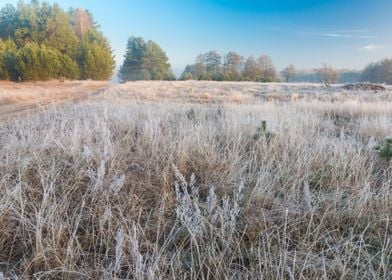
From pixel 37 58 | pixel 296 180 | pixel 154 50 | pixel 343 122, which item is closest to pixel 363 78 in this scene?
pixel 154 50

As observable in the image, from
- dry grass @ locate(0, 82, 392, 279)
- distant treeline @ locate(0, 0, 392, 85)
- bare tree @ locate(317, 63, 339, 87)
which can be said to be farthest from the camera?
bare tree @ locate(317, 63, 339, 87)

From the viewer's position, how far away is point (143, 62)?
217ft

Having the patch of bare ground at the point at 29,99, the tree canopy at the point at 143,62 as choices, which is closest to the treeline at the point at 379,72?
the tree canopy at the point at 143,62

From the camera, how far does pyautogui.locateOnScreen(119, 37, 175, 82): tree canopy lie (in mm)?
65144

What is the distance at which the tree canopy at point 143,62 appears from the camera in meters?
65.1

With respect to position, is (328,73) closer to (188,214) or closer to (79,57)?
(79,57)

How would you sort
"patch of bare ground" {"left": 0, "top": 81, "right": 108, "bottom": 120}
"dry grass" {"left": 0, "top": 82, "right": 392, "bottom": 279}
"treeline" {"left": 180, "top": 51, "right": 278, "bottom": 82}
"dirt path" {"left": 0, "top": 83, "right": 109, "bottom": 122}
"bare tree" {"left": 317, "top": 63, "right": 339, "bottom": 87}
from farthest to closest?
"treeline" {"left": 180, "top": 51, "right": 278, "bottom": 82}
"bare tree" {"left": 317, "top": 63, "right": 339, "bottom": 87}
"patch of bare ground" {"left": 0, "top": 81, "right": 108, "bottom": 120}
"dirt path" {"left": 0, "top": 83, "right": 109, "bottom": 122}
"dry grass" {"left": 0, "top": 82, "right": 392, "bottom": 279}

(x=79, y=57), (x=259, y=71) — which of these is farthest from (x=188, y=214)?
(x=259, y=71)

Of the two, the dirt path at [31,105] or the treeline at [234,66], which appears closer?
the dirt path at [31,105]

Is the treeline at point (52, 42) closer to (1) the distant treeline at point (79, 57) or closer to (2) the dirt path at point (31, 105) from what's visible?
(1) the distant treeline at point (79, 57)

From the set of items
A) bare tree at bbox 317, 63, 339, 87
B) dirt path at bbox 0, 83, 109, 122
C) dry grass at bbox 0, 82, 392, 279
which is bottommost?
dry grass at bbox 0, 82, 392, 279

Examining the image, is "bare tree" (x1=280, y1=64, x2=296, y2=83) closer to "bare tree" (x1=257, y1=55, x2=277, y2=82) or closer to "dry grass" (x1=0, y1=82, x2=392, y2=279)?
"bare tree" (x1=257, y1=55, x2=277, y2=82)

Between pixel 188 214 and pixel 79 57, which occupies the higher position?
pixel 79 57

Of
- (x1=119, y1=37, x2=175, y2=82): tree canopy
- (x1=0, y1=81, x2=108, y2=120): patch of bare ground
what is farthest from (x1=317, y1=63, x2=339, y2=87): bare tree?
(x1=0, y1=81, x2=108, y2=120): patch of bare ground
